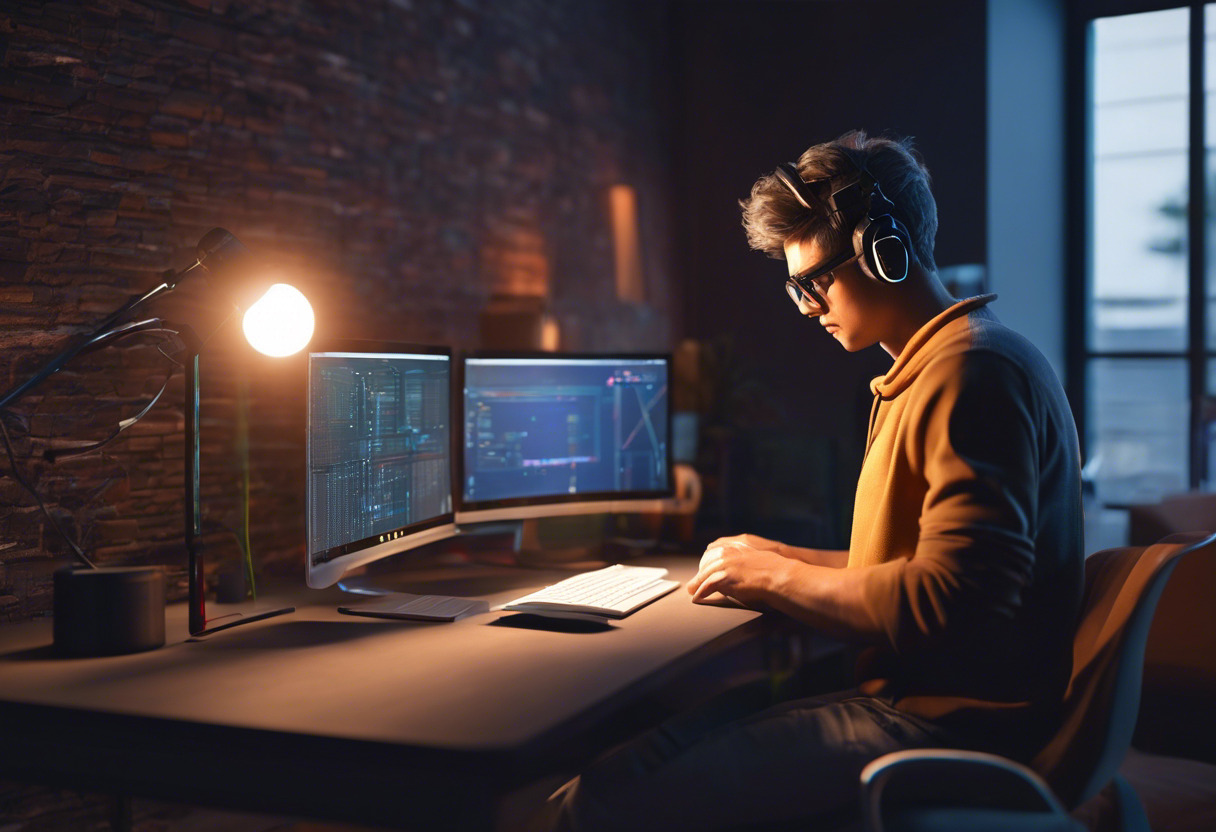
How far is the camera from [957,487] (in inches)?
50.4

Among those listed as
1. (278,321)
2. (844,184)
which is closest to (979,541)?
(844,184)

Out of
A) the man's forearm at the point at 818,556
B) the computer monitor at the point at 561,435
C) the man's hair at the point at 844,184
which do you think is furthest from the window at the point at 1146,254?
the man's hair at the point at 844,184

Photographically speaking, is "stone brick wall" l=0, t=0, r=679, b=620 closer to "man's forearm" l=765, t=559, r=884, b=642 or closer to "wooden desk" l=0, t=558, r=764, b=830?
"wooden desk" l=0, t=558, r=764, b=830

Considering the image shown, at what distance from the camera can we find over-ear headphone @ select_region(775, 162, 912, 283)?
5.13 ft

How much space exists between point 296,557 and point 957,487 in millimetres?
1612

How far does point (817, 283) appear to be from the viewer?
171 centimetres

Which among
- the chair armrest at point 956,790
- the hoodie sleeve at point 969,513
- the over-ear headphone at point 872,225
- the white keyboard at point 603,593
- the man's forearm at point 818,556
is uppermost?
the over-ear headphone at point 872,225

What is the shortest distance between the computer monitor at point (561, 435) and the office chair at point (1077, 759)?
3.93 feet

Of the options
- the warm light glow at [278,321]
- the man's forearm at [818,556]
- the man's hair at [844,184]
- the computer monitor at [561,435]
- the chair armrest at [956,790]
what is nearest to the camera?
the chair armrest at [956,790]

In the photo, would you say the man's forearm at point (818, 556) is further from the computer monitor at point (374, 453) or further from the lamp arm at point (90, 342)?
the lamp arm at point (90, 342)

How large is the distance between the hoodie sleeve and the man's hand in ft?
0.78

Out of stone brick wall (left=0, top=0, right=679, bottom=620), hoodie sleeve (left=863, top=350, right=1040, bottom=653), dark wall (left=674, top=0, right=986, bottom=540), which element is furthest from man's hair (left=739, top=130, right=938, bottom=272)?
dark wall (left=674, top=0, right=986, bottom=540)

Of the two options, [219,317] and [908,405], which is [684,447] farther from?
[908,405]

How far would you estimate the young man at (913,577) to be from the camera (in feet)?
4.16
